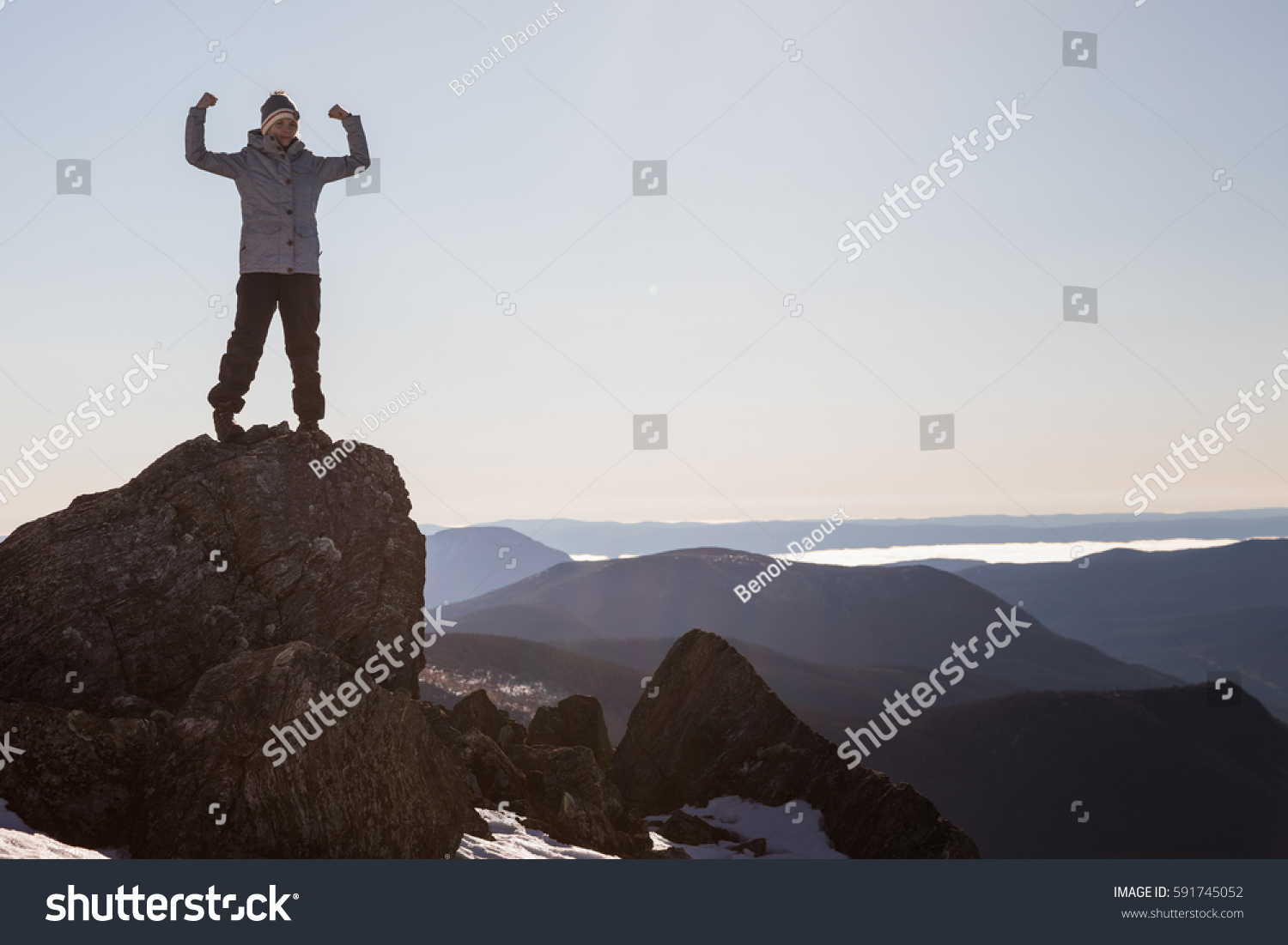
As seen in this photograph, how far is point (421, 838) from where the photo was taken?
45.8ft

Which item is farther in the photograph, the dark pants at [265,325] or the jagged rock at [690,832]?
the jagged rock at [690,832]

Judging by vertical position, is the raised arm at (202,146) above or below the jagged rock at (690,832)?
above

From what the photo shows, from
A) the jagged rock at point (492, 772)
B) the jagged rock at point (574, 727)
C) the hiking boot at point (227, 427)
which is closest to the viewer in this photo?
the hiking boot at point (227, 427)

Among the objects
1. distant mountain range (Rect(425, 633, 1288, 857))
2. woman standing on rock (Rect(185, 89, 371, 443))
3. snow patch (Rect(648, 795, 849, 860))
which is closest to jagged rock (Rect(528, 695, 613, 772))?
snow patch (Rect(648, 795, 849, 860))

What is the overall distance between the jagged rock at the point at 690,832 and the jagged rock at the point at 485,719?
5050mm

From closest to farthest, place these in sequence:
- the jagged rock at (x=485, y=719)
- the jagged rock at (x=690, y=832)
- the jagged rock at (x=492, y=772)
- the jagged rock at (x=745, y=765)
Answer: the jagged rock at (x=492, y=772) → the jagged rock at (x=690, y=832) → the jagged rock at (x=745, y=765) → the jagged rock at (x=485, y=719)

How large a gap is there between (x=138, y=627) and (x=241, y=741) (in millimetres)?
4493

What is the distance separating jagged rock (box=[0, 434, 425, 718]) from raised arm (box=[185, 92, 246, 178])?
18.2 ft

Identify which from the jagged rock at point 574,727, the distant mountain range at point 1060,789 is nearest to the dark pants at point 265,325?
the jagged rock at point 574,727

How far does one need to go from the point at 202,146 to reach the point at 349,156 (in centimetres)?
253

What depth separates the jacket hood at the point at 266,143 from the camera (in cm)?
1689

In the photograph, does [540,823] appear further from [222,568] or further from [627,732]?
[627,732]

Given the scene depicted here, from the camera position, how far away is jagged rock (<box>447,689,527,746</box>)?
1048 inches

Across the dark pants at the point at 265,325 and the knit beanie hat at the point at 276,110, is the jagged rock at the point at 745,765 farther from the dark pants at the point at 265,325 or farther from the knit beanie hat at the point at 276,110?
the knit beanie hat at the point at 276,110
